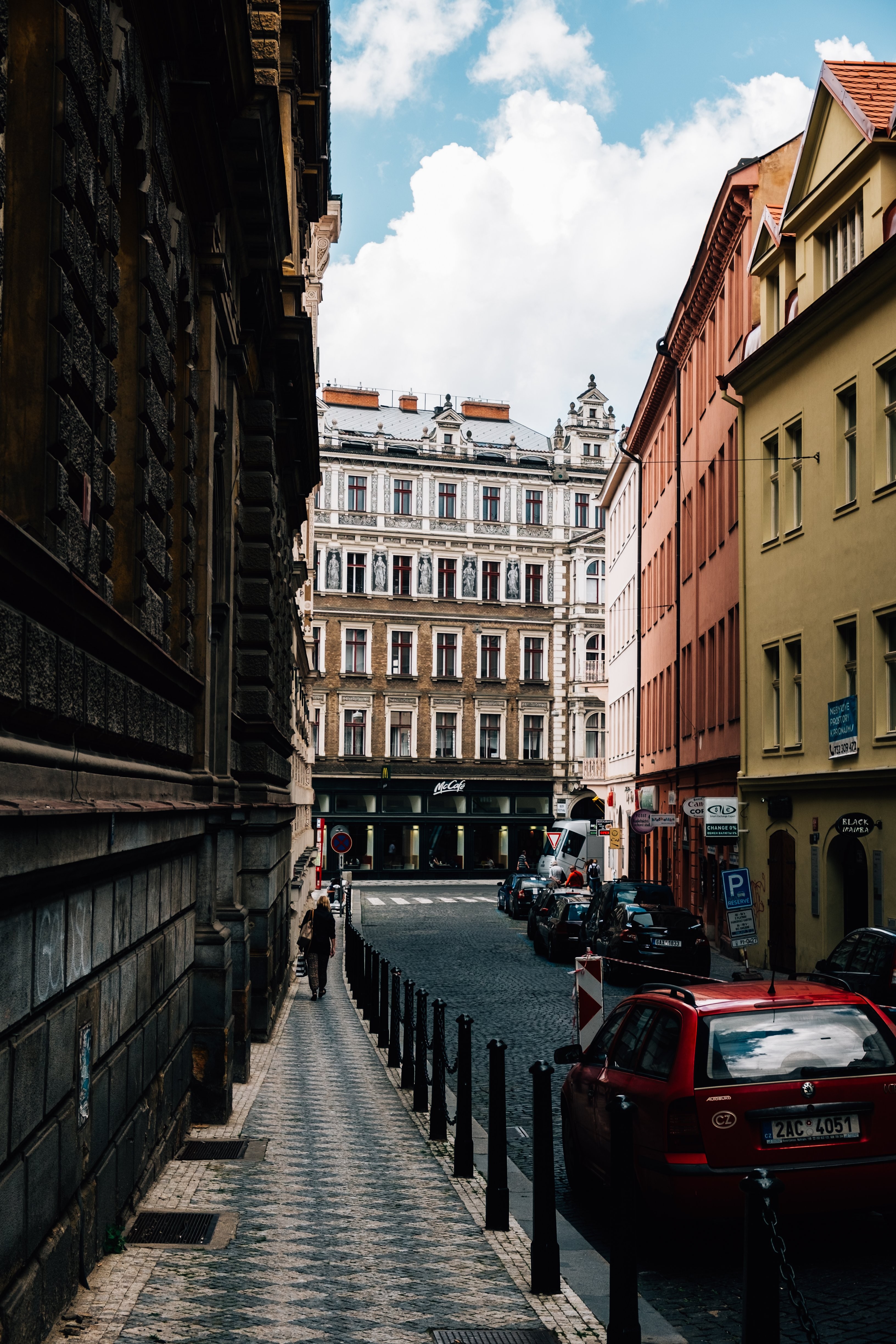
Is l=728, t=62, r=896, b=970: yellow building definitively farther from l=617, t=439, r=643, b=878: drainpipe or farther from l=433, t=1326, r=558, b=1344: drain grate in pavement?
A: l=617, t=439, r=643, b=878: drainpipe

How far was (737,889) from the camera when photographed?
20562 millimetres

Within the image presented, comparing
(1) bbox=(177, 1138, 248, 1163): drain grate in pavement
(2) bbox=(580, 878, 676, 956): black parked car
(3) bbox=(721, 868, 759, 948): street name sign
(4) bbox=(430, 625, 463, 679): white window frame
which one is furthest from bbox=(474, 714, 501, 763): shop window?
(1) bbox=(177, 1138, 248, 1163): drain grate in pavement

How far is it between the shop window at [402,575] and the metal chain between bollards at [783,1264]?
226 feet

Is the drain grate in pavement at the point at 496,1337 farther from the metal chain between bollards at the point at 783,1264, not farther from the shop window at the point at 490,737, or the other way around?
the shop window at the point at 490,737

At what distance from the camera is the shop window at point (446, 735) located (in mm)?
72625

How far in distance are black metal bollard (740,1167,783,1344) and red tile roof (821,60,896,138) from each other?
2233 centimetres

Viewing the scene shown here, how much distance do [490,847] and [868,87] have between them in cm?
5019

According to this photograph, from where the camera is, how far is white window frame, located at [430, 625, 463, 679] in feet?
241

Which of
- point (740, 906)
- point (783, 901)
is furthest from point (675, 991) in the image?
point (783, 901)

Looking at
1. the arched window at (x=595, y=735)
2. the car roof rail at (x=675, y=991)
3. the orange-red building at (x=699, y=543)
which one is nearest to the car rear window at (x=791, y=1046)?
the car roof rail at (x=675, y=991)

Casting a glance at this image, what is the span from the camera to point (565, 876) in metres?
52.8

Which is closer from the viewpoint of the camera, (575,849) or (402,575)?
(575,849)

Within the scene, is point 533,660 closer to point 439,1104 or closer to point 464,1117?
point 439,1104

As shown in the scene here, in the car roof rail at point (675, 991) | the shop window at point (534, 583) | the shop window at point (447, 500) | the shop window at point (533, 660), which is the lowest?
the car roof rail at point (675, 991)
